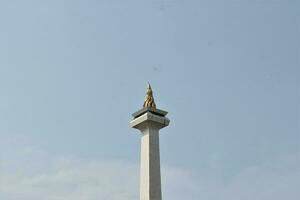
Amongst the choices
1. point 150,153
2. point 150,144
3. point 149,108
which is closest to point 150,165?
point 150,153

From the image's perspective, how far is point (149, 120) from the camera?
27000mm

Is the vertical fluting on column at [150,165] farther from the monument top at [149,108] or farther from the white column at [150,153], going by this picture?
the monument top at [149,108]

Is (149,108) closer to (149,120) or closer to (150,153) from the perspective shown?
(149,120)

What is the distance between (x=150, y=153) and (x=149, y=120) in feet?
5.79

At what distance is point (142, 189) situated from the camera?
26203 millimetres

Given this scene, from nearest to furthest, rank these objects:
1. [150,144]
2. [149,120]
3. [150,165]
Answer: [150,165], [150,144], [149,120]

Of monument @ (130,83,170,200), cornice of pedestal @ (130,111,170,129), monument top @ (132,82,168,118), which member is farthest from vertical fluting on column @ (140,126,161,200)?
monument top @ (132,82,168,118)

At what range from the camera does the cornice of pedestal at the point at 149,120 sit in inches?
1064

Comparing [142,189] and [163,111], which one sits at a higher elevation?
[163,111]

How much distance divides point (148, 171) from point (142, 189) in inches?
39.3

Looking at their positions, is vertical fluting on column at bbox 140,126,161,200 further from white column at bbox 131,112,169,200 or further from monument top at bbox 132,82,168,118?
monument top at bbox 132,82,168,118

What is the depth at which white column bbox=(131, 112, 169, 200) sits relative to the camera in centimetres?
2592

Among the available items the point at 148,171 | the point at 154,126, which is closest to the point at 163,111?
the point at 154,126

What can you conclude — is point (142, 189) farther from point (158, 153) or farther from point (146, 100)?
point (146, 100)
